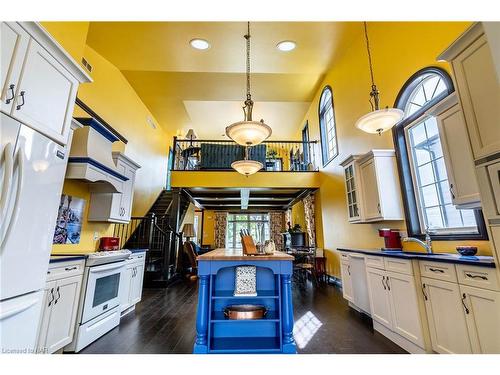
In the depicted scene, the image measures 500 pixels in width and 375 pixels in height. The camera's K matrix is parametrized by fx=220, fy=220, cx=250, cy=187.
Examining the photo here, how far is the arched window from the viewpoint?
5972 mm

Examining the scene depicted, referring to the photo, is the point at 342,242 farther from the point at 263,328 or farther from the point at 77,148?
the point at 77,148

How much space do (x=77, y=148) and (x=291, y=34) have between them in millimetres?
3843

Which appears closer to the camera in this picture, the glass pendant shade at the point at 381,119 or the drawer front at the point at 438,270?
the drawer front at the point at 438,270

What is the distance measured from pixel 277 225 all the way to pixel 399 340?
9999 mm

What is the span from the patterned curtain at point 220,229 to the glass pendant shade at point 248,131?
32.9 feet

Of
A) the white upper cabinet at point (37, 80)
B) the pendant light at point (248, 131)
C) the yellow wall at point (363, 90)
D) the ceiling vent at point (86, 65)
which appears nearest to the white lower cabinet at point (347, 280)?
the yellow wall at point (363, 90)

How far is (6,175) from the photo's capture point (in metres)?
1.22

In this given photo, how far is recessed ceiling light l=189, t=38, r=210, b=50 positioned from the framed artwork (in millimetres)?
3360

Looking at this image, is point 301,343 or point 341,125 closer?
point 301,343

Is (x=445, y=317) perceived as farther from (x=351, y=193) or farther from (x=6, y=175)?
(x=6, y=175)

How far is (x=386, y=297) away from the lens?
2543 millimetres

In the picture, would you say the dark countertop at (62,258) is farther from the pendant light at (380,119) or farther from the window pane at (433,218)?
the window pane at (433,218)

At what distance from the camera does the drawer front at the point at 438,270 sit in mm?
1831
